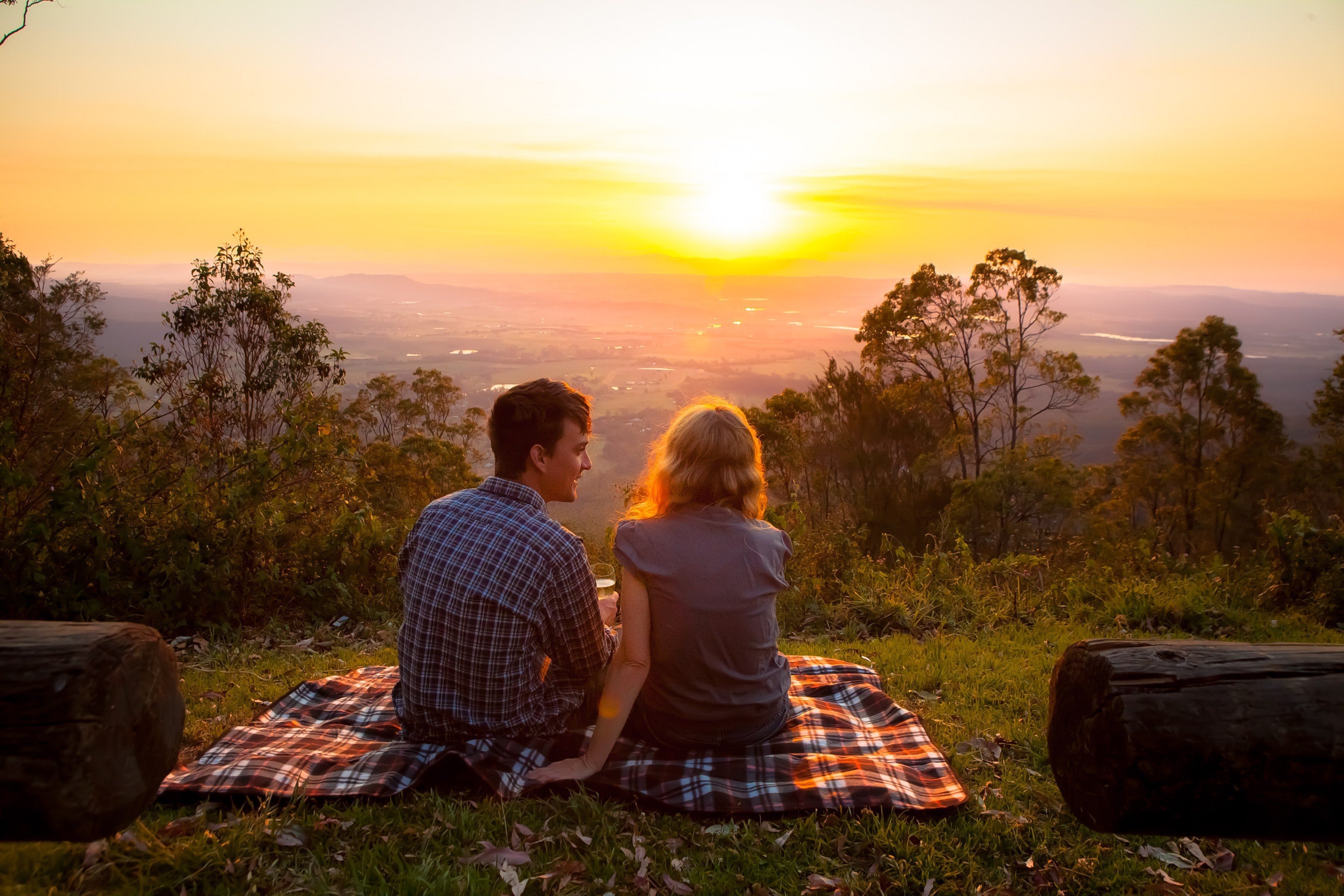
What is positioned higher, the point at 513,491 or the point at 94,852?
the point at 513,491

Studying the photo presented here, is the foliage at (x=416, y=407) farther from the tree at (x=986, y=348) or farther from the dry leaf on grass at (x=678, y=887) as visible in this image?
the dry leaf on grass at (x=678, y=887)

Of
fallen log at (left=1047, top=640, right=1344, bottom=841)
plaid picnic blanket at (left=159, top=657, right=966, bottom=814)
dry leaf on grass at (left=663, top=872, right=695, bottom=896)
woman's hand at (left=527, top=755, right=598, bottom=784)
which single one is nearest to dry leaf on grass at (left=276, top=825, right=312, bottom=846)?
plaid picnic blanket at (left=159, top=657, right=966, bottom=814)

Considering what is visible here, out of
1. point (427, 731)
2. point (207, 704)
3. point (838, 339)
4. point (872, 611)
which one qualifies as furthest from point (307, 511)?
point (838, 339)

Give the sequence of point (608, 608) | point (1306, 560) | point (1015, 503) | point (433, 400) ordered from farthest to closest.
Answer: point (433, 400)
point (1015, 503)
point (1306, 560)
point (608, 608)

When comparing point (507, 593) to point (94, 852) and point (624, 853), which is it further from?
point (94, 852)

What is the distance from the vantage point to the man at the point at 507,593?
11.1ft

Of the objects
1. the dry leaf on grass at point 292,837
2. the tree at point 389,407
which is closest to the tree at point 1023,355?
the tree at point 389,407

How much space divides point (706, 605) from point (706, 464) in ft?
1.83

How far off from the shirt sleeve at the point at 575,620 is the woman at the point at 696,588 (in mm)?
190

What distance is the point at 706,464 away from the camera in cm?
337

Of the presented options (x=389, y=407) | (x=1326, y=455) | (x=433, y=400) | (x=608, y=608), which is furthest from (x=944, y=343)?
(x=608, y=608)

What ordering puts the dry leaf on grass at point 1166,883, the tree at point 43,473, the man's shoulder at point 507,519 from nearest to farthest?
1. the dry leaf on grass at point 1166,883
2. the man's shoulder at point 507,519
3. the tree at point 43,473

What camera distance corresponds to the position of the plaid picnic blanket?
328 centimetres

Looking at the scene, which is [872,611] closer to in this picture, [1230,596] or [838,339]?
[1230,596]
